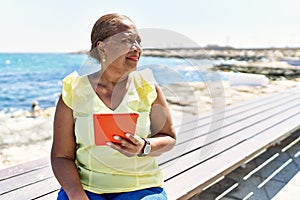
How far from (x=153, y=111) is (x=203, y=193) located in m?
1.35

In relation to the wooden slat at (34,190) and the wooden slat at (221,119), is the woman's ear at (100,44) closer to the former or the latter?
the wooden slat at (34,190)

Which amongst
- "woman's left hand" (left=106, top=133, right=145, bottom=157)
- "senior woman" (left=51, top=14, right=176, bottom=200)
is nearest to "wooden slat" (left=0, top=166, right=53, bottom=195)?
"senior woman" (left=51, top=14, right=176, bottom=200)

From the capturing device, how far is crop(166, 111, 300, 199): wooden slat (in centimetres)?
197

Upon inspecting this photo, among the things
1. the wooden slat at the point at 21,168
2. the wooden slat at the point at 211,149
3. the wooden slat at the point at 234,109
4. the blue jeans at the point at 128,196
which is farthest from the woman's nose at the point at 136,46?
the wooden slat at the point at 234,109

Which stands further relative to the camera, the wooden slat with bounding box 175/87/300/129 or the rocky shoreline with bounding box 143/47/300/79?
the wooden slat with bounding box 175/87/300/129

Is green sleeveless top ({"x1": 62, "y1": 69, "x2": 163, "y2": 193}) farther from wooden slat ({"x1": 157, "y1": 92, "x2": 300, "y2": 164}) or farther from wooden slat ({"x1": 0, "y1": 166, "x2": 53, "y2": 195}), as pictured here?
wooden slat ({"x1": 157, "y1": 92, "x2": 300, "y2": 164})

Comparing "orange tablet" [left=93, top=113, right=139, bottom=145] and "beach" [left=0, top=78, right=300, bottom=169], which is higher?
"orange tablet" [left=93, top=113, right=139, bottom=145]

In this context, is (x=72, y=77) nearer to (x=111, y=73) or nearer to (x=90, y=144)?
(x=111, y=73)

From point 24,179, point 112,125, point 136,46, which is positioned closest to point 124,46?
point 136,46

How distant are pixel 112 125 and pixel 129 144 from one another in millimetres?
106

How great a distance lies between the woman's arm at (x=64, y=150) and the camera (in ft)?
4.49

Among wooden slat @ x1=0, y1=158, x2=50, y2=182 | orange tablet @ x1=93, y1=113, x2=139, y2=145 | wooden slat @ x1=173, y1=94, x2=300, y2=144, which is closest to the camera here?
orange tablet @ x1=93, y1=113, x2=139, y2=145

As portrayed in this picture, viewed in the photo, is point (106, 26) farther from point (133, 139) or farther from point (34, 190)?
point (34, 190)

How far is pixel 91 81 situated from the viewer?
58.6 inches
